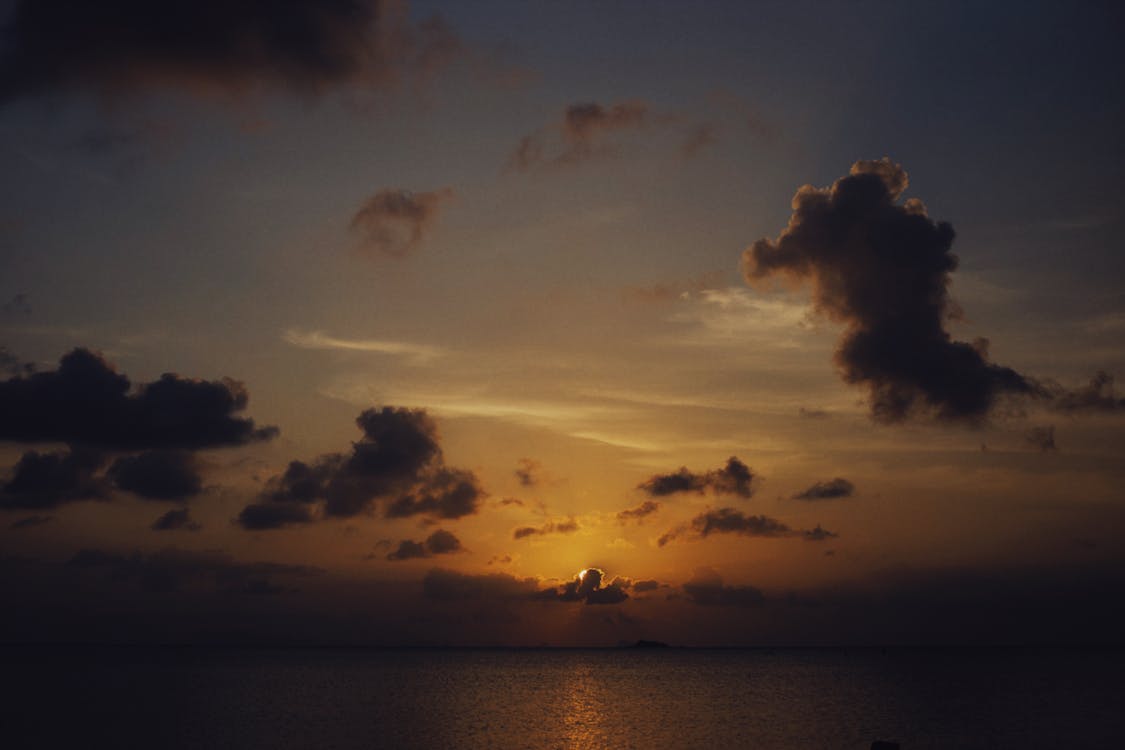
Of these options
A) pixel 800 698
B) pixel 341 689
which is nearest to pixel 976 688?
pixel 800 698

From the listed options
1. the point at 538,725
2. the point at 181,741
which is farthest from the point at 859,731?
the point at 181,741

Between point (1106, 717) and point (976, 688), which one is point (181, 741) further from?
point (976, 688)

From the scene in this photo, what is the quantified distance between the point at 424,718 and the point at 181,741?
112 feet

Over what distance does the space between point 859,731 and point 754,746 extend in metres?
15.8

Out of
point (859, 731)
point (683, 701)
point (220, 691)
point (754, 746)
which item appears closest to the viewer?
point (754, 746)

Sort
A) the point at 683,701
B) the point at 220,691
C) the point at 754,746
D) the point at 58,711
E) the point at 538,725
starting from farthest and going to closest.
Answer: the point at 220,691, the point at 683,701, the point at 58,711, the point at 538,725, the point at 754,746

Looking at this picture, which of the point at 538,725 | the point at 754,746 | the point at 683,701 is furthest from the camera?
the point at 683,701

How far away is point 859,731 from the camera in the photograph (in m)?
101

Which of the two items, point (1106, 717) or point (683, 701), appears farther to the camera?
point (683, 701)

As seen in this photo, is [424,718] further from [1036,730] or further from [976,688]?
[976,688]

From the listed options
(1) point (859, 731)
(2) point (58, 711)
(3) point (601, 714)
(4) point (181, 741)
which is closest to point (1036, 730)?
(1) point (859, 731)

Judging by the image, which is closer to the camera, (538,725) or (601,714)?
(538,725)

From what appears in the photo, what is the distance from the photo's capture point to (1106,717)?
118m

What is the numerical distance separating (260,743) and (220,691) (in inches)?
3596
